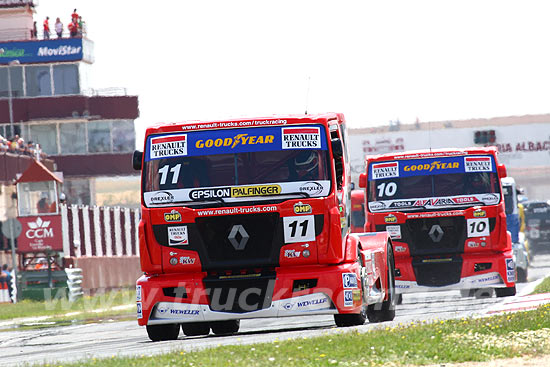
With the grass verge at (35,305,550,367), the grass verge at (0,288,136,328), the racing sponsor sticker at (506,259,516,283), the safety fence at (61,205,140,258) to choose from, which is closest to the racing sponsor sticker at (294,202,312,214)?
the grass verge at (35,305,550,367)

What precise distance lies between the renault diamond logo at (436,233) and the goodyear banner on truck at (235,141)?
7256mm

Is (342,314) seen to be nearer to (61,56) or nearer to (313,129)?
(313,129)

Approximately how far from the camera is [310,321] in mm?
18750

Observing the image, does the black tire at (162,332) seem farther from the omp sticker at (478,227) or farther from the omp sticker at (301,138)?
the omp sticker at (478,227)

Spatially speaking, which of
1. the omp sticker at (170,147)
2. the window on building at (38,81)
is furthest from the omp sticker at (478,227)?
the window on building at (38,81)

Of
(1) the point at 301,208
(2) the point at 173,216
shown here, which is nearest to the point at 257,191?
(1) the point at 301,208

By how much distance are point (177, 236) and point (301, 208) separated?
148 centimetres

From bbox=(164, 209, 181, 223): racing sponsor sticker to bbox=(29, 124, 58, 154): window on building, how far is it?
58349mm

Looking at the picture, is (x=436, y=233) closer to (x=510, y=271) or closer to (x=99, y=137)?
(x=510, y=271)

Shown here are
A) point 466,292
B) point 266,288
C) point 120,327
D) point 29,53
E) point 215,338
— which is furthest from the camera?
point 29,53

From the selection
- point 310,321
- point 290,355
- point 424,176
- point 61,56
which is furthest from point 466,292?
point 61,56

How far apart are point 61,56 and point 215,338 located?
185 ft

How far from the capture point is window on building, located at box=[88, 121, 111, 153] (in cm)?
7112

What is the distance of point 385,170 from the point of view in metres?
21.3
